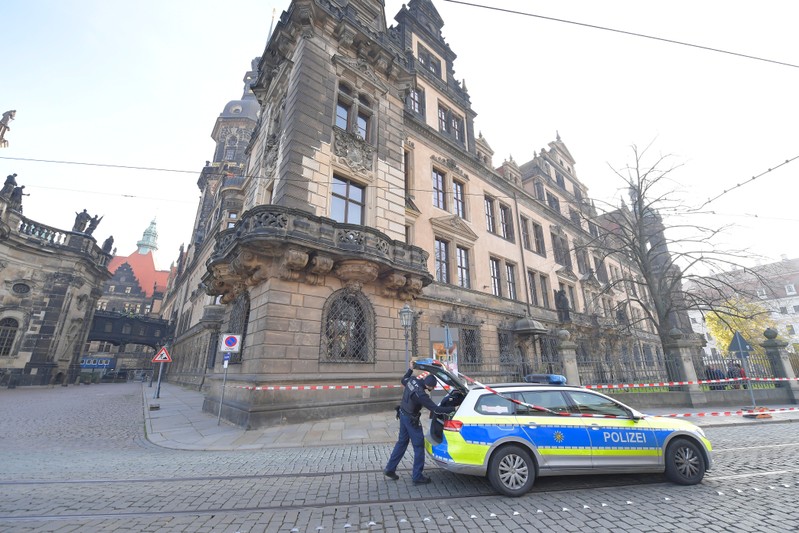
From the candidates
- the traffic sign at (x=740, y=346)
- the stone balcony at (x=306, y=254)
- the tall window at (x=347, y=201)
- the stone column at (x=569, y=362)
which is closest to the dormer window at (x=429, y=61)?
the tall window at (x=347, y=201)

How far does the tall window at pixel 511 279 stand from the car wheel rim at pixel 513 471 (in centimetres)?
1810

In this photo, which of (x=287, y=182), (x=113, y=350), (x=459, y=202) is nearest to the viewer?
(x=287, y=182)

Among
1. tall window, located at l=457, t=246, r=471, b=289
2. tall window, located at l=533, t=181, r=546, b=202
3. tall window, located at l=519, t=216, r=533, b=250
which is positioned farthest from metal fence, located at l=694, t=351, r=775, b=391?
tall window, located at l=533, t=181, r=546, b=202

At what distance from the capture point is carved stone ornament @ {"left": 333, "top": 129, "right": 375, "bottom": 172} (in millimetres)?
13789

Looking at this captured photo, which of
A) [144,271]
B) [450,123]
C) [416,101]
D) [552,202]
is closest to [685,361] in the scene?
[450,123]

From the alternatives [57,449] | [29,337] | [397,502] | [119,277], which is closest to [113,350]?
[119,277]

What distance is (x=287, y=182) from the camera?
1199cm

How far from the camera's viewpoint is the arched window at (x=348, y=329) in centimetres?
1149

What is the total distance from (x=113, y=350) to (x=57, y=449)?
66.3 meters

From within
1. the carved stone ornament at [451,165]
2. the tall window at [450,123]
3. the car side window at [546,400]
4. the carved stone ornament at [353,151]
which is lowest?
the car side window at [546,400]

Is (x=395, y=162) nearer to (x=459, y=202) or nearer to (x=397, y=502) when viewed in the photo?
(x=459, y=202)

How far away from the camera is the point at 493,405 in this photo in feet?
16.4

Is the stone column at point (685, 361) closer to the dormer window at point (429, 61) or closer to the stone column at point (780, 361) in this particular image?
the stone column at point (780, 361)

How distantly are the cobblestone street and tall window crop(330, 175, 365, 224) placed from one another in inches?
339
